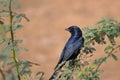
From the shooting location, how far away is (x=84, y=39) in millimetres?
3742

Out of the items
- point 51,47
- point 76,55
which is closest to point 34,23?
point 51,47

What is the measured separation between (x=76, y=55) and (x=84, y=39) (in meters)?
0.12

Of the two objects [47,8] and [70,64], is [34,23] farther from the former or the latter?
[70,64]

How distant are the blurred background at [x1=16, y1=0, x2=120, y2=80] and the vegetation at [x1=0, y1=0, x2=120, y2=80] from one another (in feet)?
35.8

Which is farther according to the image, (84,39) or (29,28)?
(29,28)

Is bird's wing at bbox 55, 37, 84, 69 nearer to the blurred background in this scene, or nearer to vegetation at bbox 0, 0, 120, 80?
vegetation at bbox 0, 0, 120, 80

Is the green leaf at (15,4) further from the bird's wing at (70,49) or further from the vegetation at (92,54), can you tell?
the bird's wing at (70,49)

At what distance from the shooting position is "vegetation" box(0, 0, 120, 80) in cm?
297

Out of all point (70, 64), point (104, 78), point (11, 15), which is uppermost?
point (11, 15)

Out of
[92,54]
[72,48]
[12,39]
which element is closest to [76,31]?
[72,48]

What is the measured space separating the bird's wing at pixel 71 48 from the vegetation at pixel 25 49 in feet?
0.91

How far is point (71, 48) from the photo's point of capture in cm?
421

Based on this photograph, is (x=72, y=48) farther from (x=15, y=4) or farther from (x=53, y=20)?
(x=53, y=20)

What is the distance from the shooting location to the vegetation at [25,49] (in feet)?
9.76
